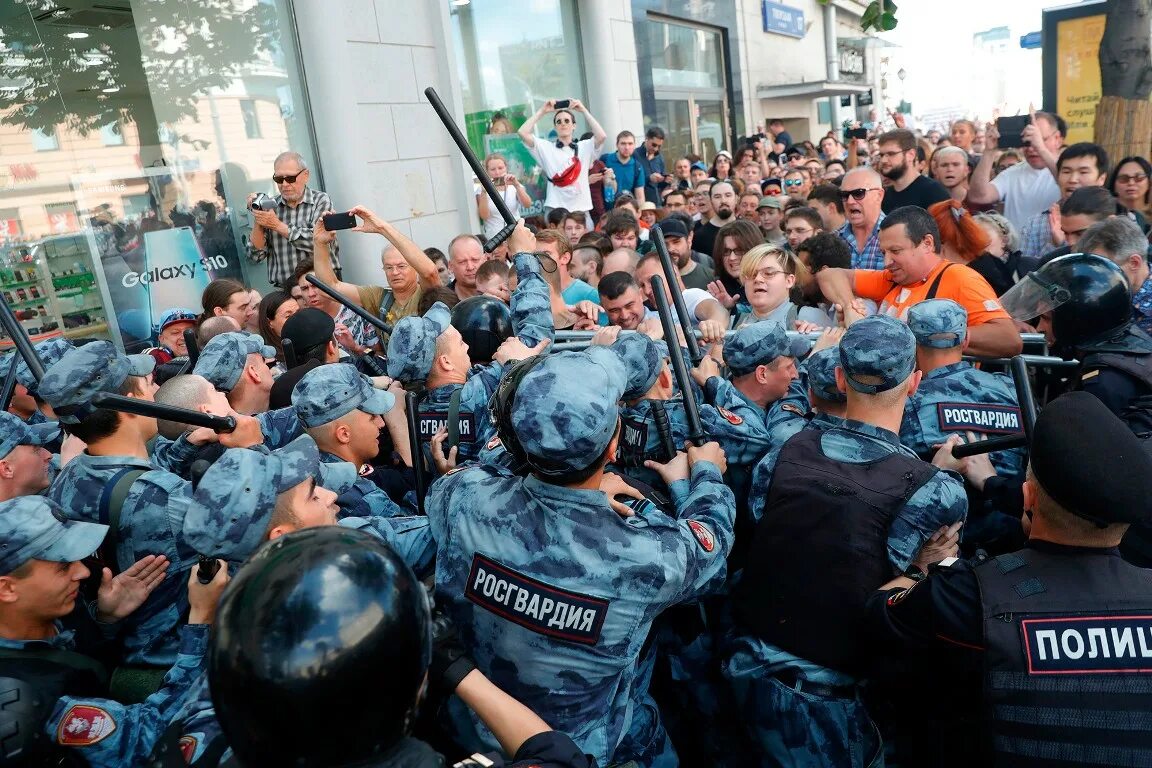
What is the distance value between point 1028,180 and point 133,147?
25.9 feet

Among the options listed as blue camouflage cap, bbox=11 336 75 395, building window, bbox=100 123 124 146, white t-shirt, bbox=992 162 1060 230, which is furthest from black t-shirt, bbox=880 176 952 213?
building window, bbox=100 123 124 146

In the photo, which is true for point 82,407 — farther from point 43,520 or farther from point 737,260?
point 737,260

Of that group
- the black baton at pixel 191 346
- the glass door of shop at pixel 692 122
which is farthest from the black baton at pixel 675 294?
the glass door of shop at pixel 692 122

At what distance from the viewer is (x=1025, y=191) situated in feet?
22.6

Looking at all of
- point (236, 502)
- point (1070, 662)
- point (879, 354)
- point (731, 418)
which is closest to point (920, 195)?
point (731, 418)

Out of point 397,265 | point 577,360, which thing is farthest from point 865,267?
point 577,360

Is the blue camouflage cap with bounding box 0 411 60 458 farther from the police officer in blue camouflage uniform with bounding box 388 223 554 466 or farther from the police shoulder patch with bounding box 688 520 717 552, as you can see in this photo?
the police shoulder patch with bounding box 688 520 717 552

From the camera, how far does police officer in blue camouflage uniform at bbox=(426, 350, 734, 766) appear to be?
1838 mm

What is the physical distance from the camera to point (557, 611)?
1.89 metres

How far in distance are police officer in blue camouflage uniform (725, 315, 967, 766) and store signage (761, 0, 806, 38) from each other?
2035 centimetres

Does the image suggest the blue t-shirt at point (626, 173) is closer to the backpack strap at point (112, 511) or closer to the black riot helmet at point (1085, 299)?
the black riot helmet at point (1085, 299)

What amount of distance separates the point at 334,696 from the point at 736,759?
2.09 meters

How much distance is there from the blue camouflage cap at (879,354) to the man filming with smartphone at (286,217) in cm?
Result: 551

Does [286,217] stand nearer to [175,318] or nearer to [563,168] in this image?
[175,318]
